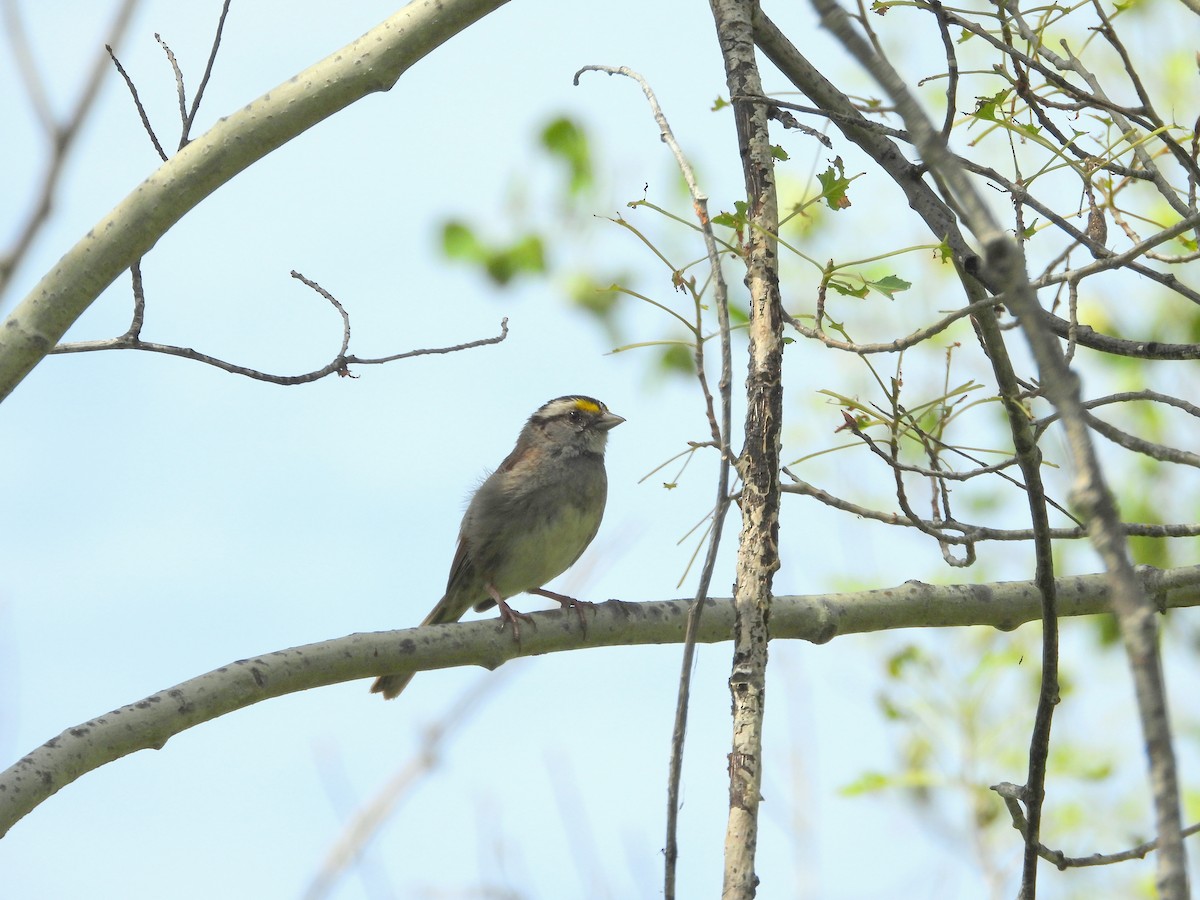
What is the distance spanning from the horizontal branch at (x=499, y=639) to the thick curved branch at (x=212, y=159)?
0.97 metres

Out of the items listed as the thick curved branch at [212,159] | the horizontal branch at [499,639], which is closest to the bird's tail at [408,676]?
the horizontal branch at [499,639]

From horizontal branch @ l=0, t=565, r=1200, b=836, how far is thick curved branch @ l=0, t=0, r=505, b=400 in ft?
3.20

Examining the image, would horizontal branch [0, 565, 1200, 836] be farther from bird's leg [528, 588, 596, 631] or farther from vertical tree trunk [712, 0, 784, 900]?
vertical tree trunk [712, 0, 784, 900]

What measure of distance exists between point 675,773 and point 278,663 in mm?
2097

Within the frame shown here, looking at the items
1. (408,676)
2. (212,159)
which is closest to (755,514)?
(212,159)

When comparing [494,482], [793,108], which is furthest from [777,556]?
[494,482]

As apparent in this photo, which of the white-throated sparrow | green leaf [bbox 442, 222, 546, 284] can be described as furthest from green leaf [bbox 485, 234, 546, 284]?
the white-throated sparrow

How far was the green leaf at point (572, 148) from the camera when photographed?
639 cm

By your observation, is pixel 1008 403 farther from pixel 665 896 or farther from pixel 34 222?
pixel 34 222

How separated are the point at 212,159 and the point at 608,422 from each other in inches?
178

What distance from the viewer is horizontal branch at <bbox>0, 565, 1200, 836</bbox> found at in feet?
11.9

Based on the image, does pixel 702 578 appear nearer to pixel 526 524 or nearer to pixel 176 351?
pixel 176 351

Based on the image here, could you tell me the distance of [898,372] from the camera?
392 cm

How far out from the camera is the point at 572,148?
6465 mm
